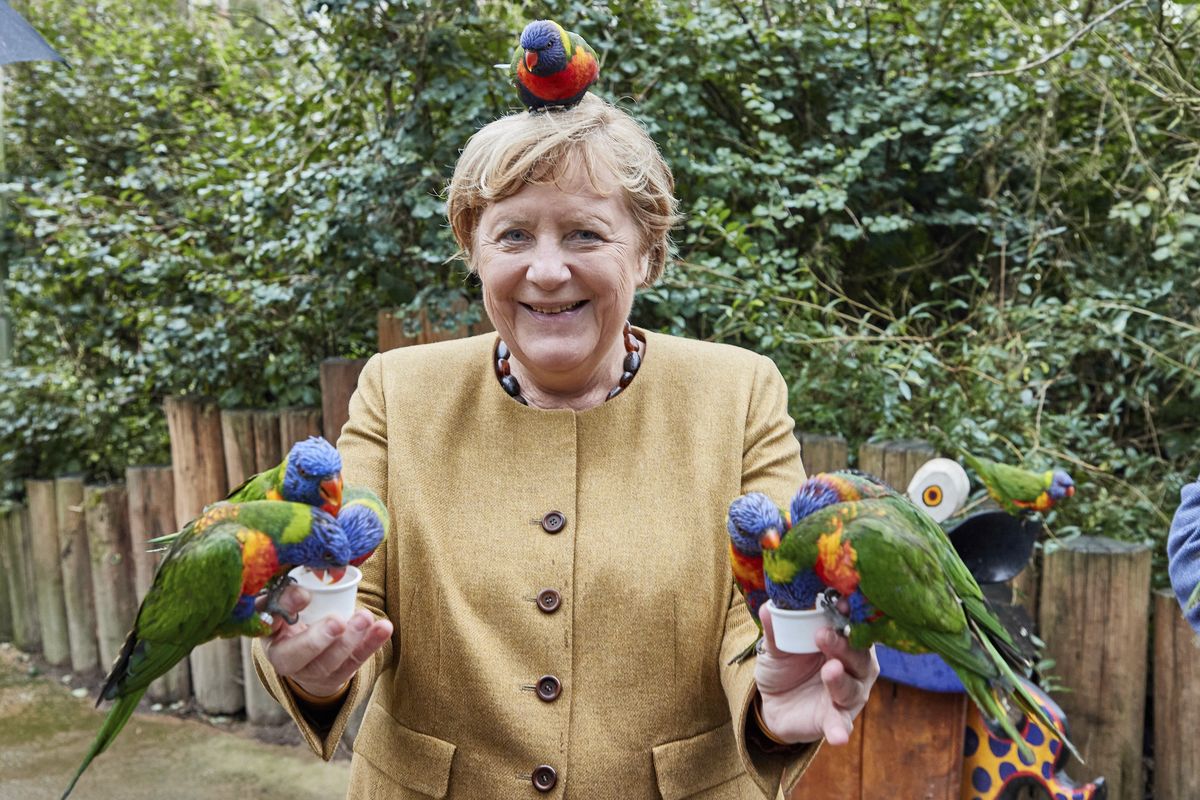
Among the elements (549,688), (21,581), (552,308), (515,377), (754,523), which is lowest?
(21,581)

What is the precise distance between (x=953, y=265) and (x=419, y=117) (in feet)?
7.45

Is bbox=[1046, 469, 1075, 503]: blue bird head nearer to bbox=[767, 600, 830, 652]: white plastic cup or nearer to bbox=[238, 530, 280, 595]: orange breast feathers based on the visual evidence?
bbox=[767, 600, 830, 652]: white plastic cup

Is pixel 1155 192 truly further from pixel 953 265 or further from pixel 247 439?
pixel 247 439

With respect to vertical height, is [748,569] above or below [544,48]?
below

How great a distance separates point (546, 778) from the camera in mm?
1737

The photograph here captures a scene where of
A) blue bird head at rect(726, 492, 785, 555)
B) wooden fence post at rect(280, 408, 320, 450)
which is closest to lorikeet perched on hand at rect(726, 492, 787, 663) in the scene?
blue bird head at rect(726, 492, 785, 555)

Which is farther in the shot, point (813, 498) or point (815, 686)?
Answer: point (815, 686)

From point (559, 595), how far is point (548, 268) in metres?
0.55

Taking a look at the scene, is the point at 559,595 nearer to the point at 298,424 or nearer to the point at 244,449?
the point at 298,424

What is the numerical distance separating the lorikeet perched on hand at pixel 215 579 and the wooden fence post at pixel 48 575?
13.7ft

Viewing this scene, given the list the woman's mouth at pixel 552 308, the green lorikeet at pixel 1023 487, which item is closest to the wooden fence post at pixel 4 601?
the woman's mouth at pixel 552 308

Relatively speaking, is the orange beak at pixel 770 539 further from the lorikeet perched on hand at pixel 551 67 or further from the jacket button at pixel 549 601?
the lorikeet perched on hand at pixel 551 67

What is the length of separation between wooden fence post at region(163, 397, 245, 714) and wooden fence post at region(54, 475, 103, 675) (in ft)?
2.37

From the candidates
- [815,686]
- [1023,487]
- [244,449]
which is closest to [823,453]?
[1023,487]
